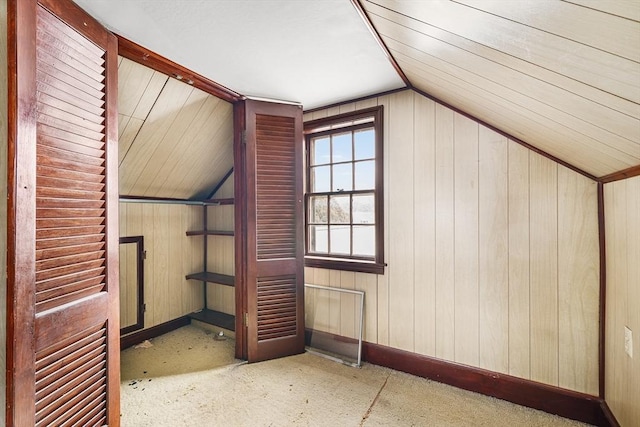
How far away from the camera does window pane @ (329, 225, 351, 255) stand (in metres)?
2.59

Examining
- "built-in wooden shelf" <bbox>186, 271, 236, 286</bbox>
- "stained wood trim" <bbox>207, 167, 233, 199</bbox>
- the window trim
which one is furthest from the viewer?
"stained wood trim" <bbox>207, 167, 233, 199</bbox>

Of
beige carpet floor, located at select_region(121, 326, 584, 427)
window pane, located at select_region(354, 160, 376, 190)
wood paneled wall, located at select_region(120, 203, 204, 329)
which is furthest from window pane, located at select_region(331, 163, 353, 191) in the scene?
wood paneled wall, located at select_region(120, 203, 204, 329)

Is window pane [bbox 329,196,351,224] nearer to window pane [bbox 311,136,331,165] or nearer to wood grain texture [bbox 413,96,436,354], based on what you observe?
window pane [bbox 311,136,331,165]

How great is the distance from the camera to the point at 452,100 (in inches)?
75.8

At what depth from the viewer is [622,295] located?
145 cm

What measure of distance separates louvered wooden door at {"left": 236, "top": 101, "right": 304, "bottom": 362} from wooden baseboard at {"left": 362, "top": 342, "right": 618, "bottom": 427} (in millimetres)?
754

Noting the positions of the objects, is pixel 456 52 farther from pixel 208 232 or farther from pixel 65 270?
pixel 208 232

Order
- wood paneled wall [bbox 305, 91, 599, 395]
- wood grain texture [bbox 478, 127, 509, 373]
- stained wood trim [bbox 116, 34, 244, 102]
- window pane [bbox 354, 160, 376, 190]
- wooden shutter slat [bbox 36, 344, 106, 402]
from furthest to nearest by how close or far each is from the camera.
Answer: window pane [bbox 354, 160, 376, 190] → wood grain texture [bbox 478, 127, 509, 373] → wood paneled wall [bbox 305, 91, 599, 395] → stained wood trim [bbox 116, 34, 244, 102] → wooden shutter slat [bbox 36, 344, 106, 402]

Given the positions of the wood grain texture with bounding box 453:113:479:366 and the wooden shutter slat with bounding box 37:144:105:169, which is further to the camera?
the wood grain texture with bounding box 453:113:479:366

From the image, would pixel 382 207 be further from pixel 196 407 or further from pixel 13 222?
pixel 13 222

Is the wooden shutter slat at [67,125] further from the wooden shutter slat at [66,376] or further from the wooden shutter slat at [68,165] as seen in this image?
the wooden shutter slat at [66,376]

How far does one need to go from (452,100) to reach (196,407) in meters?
2.63

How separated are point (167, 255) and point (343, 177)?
2009 mm

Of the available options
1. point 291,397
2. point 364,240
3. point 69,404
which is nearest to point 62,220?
point 69,404
